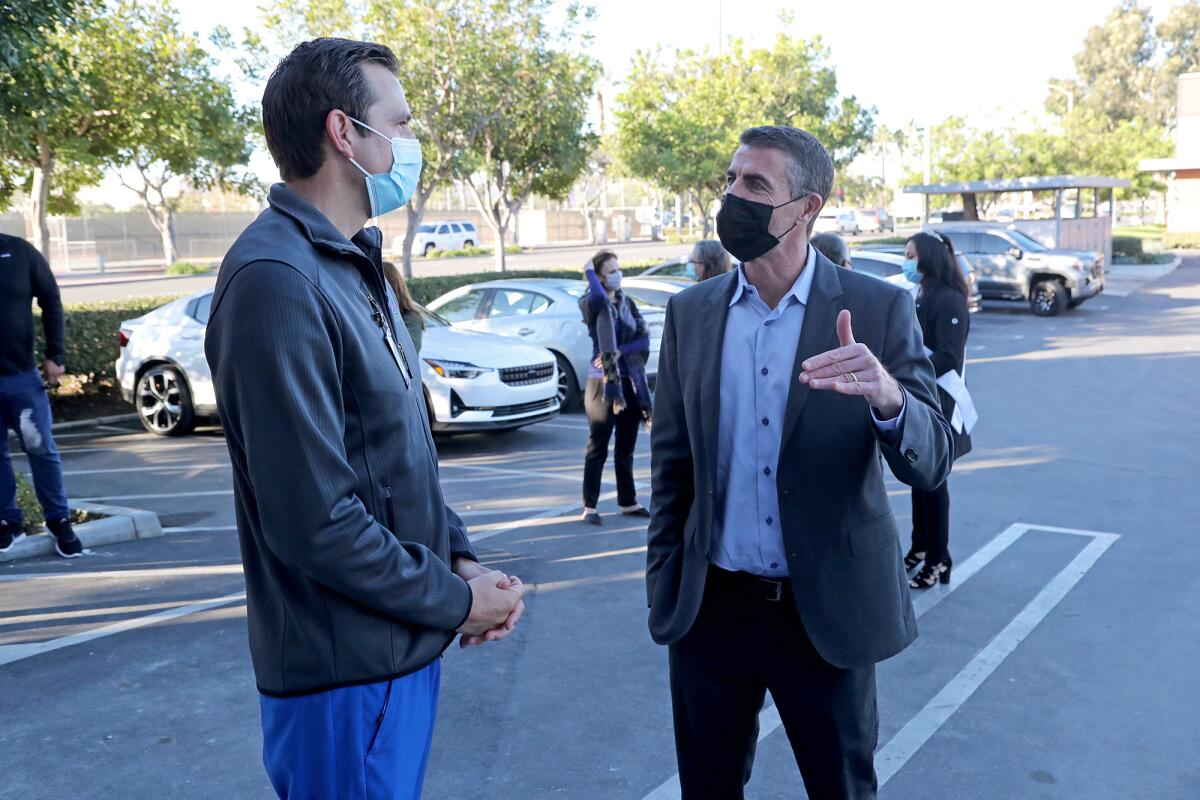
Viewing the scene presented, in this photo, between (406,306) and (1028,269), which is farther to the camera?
(1028,269)

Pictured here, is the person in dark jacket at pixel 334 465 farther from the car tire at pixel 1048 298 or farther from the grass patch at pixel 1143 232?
the grass patch at pixel 1143 232

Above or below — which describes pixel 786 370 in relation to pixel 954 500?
above

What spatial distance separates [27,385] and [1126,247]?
4010cm

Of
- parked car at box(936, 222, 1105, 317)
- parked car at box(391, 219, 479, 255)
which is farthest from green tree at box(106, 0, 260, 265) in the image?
parked car at box(391, 219, 479, 255)

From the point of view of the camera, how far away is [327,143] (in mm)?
1992

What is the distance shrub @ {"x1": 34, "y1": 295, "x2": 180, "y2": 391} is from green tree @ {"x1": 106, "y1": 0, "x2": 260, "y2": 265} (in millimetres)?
3065

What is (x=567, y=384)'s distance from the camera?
12.6m

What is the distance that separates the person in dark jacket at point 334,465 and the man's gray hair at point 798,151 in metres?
1.09

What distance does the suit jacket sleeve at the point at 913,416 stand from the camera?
2.43 meters

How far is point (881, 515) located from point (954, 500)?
5.60 m

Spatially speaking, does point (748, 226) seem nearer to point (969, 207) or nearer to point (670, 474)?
point (670, 474)

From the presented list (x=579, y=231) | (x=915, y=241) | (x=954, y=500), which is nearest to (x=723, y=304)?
(x=915, y=241)

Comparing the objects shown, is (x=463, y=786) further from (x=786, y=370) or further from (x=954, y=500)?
(x=954, y=500)

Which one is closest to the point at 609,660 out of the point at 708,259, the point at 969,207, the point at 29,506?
the point at 708,259
